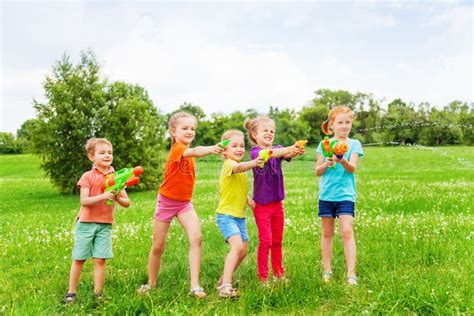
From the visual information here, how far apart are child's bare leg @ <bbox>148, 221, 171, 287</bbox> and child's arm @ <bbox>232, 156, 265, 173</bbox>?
115 centimetres

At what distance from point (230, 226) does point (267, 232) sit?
0.50 meters

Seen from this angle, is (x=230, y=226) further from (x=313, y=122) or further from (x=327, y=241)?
(x=313, y=122)

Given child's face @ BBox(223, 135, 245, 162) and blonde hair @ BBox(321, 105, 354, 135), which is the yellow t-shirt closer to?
child's face @ BBox(223, 135, 245, 162)

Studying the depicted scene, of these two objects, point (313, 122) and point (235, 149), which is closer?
point (235, 149)

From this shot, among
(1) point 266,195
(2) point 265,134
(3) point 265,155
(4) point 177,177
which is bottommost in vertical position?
(1) point 266,195

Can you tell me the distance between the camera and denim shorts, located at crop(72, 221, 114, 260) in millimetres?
6176

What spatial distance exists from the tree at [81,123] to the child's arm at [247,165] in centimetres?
1925

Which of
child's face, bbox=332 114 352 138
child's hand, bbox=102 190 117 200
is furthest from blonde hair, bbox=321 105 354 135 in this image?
child's hand, bbox=102 190 117 200

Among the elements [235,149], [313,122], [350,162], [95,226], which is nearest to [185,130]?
[235,149]

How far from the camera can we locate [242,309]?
5.36 metres

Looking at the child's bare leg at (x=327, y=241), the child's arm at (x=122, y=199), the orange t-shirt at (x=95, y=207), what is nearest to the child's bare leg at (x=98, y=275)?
the orange t-shirt at (x=95, y=207)

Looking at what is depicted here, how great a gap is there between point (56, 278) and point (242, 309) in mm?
3123

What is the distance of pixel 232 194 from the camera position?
6305 millimetres

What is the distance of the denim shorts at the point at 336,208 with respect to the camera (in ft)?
21.1
